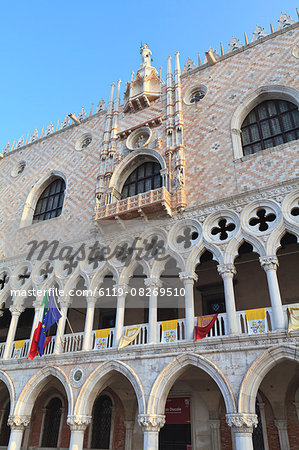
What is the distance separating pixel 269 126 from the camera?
37.8ft

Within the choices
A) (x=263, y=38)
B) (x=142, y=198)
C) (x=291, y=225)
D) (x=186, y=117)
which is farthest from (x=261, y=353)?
(x=263, y=38)

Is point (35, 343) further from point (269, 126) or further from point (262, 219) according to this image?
point (269, 126)

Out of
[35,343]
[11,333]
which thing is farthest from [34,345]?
[11,333]

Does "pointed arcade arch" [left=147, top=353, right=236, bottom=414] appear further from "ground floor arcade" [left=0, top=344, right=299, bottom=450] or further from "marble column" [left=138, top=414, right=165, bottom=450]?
"marble column" [left=138, top=414, right=165, bottom=450]

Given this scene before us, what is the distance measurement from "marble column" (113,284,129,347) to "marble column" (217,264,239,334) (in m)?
3.19

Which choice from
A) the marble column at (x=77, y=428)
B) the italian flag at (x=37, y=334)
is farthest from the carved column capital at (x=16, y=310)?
the marble column at (x=77, y=428)

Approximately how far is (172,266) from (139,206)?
2.46 meters

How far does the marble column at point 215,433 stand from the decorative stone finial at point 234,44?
12968 mm

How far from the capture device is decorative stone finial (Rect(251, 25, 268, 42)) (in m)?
13.1

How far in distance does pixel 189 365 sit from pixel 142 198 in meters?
5.43

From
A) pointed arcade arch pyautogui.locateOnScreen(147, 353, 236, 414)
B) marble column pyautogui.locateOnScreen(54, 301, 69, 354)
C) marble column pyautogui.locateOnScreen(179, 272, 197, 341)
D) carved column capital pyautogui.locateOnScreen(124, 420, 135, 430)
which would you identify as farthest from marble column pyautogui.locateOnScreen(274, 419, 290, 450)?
marble column pyautogui.locateOnScreen(54, 301, 69, 354)

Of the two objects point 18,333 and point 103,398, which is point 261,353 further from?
point 18,333

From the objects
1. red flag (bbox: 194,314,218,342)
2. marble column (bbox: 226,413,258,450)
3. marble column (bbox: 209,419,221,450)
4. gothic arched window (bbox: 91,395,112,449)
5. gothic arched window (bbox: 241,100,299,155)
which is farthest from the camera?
gothic arched window (bbox: 91,395,112,449)

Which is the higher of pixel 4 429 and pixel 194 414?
pixel 194 414
